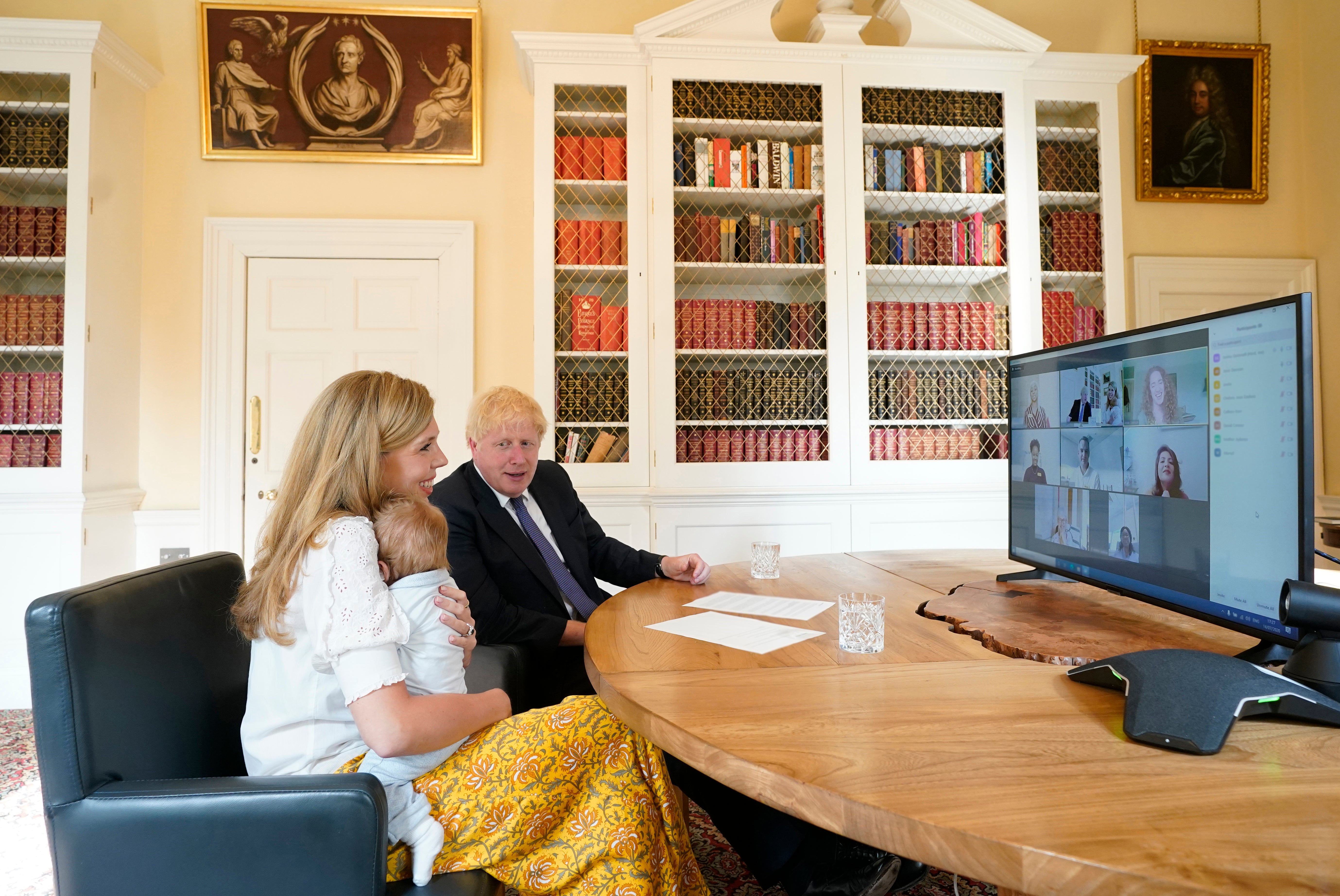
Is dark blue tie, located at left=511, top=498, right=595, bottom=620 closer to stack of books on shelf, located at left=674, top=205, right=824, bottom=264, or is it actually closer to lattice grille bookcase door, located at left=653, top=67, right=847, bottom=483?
lattice grille bookcase door, located at left=653, top=67, right=847, bottom=483

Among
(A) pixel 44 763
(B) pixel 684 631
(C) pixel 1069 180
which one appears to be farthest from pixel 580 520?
(C) pixel 1069 180

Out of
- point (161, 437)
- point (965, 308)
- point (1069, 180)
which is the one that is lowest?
point (161, 437)

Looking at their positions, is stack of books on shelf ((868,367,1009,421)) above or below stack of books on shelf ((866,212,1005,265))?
below

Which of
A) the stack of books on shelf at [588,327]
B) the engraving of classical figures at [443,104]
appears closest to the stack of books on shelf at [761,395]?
the stack of books on shelf at [588,327]

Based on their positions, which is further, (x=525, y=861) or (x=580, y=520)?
(x=580, y=520)

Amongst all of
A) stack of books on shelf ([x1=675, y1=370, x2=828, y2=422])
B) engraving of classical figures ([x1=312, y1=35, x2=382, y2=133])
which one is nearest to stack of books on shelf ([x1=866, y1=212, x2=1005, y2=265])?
stack of books on shelf ([x1=675, y1=370, x2=828, y2=422])

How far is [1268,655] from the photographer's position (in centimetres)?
96

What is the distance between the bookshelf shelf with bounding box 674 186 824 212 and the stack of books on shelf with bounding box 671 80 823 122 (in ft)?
1.00

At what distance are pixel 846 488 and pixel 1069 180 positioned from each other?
1.79 meters

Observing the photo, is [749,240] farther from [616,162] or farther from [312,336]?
[312,336]

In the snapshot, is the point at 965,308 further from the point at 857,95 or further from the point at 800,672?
the point at 800,672

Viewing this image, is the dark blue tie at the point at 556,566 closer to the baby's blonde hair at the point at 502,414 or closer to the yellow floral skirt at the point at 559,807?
the baby's blonde hair at the point at 502,414

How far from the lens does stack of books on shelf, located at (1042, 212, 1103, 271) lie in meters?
3.54

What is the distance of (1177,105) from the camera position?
155 inches
